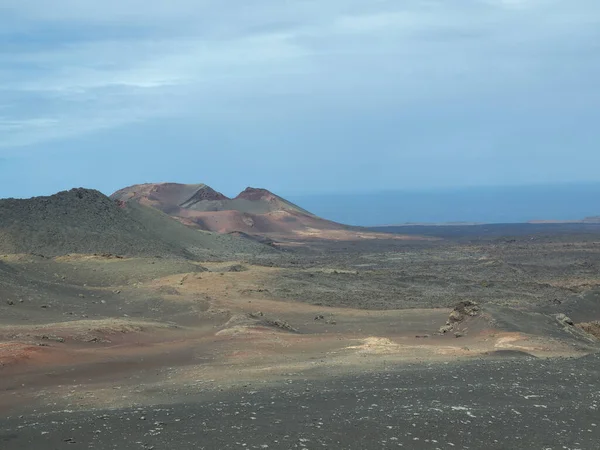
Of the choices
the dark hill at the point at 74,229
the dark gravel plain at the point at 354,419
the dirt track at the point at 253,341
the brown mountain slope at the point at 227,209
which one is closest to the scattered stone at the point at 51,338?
the dirt track at the point at 253,341

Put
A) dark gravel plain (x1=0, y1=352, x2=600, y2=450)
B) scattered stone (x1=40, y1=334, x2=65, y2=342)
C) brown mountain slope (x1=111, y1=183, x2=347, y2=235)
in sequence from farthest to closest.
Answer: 1. brown mountain slope (x1=111, y1=183, x2=347, y2=235)
2. scattered stone (x1=40, y1=334, x2=65, y2=342)
3. dark gravel plain (x1=0, y1=352, x2=600, y2=450)

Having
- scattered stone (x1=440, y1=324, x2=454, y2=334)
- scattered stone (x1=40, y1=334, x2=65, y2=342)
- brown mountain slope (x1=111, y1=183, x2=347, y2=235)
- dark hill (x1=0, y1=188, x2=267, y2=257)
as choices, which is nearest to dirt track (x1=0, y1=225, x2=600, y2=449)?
scattered stone (x1=40, y1=334, x2=65, y2=342)

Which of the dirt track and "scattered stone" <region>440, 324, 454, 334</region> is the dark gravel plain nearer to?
the dirt track

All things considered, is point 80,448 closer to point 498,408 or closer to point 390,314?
point 498,408

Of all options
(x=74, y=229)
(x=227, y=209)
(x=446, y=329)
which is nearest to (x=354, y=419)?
(x=446, y=329)

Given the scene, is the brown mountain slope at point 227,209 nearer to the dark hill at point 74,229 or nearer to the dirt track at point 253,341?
the dark hill at point 74,229

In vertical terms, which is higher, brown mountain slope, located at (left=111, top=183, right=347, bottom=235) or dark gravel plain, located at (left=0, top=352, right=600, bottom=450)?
brown mountain slope, located at (left=111, top=183, right=347, bottom=235)
